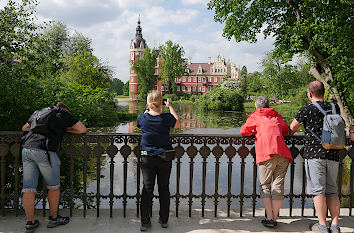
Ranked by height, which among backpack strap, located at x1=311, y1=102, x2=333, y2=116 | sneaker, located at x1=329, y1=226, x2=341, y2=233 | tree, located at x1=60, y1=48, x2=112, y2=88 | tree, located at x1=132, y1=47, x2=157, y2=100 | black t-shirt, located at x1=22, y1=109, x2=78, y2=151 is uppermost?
tree, located at x1=132, y1=47, x2=157, y2=100

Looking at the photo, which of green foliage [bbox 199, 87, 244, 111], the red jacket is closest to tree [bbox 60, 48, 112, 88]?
the red jacket

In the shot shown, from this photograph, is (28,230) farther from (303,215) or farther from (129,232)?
(303,215)

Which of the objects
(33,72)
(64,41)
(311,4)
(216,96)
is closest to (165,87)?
(216,96)

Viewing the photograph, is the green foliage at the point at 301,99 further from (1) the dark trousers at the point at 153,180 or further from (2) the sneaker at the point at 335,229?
(1) the dark trousers at the point at 153,180

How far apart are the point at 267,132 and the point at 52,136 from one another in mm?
2519

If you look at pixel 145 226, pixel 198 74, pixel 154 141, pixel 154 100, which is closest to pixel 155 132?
pixel 154 141

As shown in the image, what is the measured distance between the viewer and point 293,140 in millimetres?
4090

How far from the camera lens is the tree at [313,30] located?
13164mm

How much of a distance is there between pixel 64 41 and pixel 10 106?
1298 inches

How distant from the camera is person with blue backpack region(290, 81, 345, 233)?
3.48 m

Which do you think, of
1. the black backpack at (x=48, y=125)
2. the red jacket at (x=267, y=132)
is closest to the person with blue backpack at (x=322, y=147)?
the red jacket at (x=267, y=132)

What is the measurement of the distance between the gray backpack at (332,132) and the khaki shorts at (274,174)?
0.50 m

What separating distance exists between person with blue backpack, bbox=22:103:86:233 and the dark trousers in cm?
96

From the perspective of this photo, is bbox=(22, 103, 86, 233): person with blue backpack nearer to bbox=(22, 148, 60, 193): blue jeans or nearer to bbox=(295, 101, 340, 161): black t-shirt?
bbox=(22, 148, 60, 193): blue jeans
